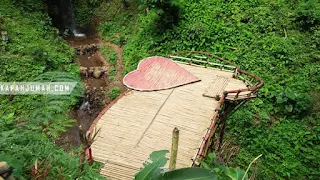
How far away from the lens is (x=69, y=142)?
13008 mm

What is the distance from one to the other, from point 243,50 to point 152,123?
26.3 feet

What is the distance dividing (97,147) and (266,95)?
8.07 metres

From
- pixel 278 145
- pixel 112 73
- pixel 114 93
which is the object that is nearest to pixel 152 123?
pixel 278 145

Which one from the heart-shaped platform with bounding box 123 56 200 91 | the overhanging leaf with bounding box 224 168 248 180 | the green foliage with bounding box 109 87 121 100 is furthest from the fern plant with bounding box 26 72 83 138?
the green foliage with bounding box 109 87 121 100

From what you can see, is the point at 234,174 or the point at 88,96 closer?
the point at 234,174

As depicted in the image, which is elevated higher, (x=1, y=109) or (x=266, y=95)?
(x=266, y=95)

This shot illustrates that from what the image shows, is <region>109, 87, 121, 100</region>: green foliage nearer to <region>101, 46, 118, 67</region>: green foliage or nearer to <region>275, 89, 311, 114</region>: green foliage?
<region>101, 46, 118, 67</region>: green foliage

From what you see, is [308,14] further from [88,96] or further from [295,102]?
[88,96]

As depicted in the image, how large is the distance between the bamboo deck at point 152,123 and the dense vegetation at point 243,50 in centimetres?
207

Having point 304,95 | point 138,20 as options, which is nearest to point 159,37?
point 138,20

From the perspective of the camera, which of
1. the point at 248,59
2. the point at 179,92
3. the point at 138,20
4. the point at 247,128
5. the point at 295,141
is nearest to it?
the point at 179,92

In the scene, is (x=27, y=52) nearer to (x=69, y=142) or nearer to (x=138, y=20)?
(x=69, y=142)

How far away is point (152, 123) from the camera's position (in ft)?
28.1

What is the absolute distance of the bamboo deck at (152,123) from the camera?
7.51 m
